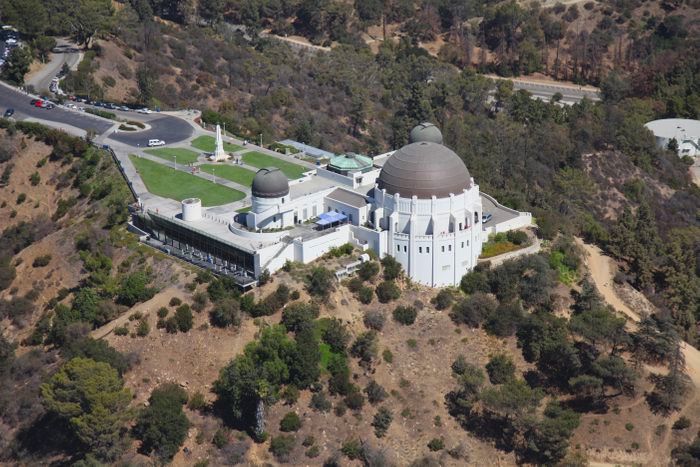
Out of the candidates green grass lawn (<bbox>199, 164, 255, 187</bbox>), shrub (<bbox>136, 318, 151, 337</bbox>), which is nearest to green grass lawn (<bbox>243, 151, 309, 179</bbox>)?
green grass lawn (<bbox>199, 164, 255, 187</bbox>)

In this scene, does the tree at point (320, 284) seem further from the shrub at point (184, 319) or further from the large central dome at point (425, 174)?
the large central dome at point (425, 174)

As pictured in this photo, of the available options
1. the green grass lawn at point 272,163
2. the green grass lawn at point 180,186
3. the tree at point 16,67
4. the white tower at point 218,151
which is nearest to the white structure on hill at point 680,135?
the green grass lawn at point 272,163

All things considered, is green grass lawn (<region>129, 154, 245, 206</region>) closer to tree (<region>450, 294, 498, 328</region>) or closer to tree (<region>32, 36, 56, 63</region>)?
tree (<region>450, 294, 498, 328</region>)

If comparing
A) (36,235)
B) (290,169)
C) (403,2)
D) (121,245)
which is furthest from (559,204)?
(403,2)

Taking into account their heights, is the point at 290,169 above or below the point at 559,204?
above

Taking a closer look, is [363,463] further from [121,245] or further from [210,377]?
[121,245]

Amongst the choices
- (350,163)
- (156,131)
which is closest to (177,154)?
(156,131)
